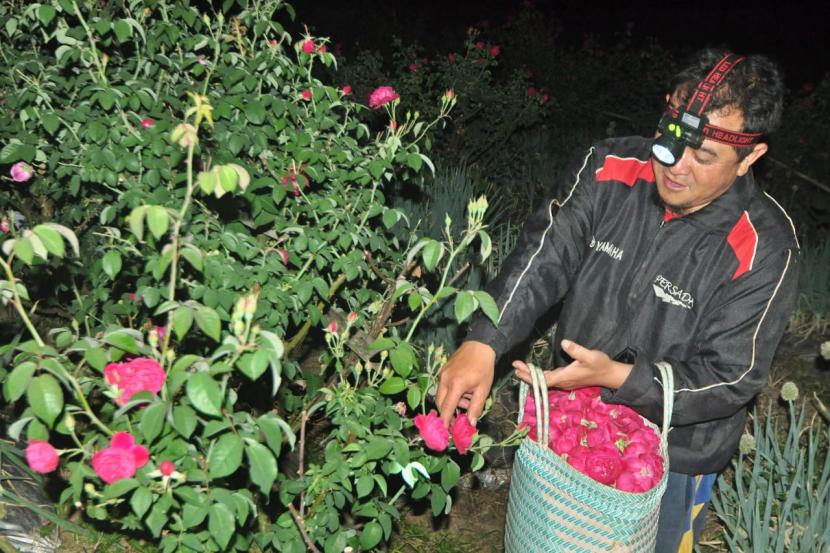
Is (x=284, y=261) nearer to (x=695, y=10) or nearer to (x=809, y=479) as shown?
(x=809, y=479)

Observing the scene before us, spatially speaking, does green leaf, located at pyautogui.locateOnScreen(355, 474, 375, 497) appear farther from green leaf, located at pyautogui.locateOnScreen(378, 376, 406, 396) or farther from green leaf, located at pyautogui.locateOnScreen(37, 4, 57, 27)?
green leaf, located at pyautogui.locateOnScreen(37, 4, 57, 27)

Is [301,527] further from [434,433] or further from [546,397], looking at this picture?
[546,397]

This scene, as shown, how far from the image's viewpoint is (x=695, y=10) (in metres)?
14.2

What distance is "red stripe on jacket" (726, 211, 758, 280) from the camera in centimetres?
178

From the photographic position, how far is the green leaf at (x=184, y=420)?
3.68 feet

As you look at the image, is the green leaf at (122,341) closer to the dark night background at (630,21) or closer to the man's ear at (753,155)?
the man's ear at (753,155)

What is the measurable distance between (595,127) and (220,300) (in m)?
Result: 5.60

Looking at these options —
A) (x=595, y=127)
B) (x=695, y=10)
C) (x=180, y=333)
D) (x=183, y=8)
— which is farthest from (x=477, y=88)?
(x=695, y=10)

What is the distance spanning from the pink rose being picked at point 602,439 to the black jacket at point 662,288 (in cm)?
5

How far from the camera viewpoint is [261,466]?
109 centimetres

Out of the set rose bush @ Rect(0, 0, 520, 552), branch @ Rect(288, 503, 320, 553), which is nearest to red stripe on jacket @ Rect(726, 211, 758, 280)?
rose bush @ Rect(0, 0, 520, 552)

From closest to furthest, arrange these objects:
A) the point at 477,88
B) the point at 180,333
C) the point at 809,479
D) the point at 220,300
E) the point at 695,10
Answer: the point at 180,333 < the point at 220,300 < the point at 809,479 < the point at 477,88 < the point at 695,10

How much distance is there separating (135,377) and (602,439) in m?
0.97

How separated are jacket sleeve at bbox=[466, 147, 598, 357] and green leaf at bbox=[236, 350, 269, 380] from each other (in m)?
0.82
